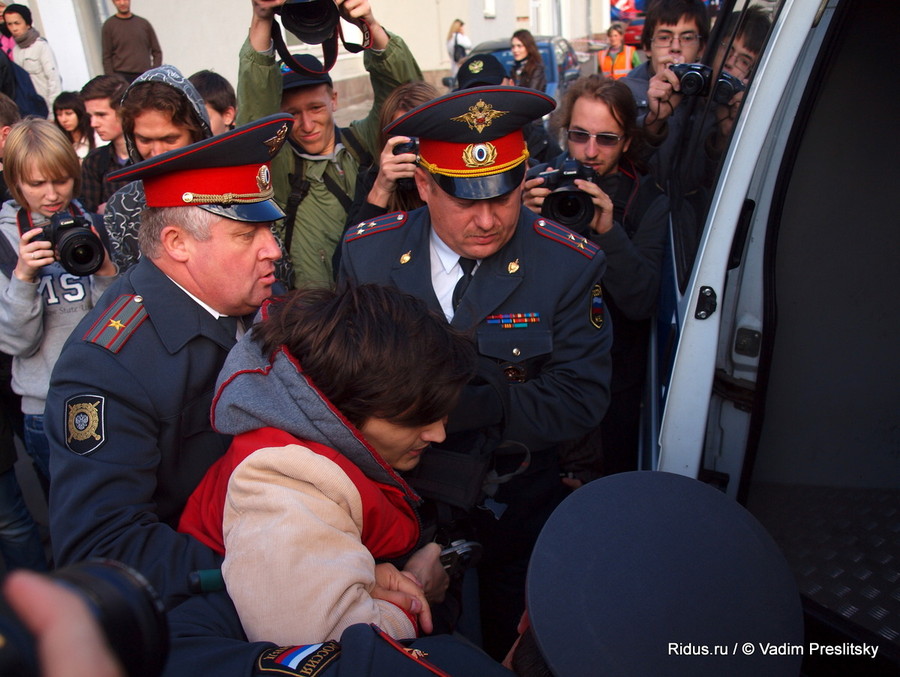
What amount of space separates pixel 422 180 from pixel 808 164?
1.22 metres

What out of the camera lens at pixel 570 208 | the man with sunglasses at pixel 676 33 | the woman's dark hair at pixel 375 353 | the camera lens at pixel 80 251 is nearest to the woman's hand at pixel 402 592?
the woman's dark hair at pixel 375 353

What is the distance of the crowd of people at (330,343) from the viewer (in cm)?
116

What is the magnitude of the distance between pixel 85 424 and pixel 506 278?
111cm

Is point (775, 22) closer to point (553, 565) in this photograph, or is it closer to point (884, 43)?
point (884, 43)

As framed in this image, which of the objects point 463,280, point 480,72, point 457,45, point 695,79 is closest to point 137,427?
point 463,280

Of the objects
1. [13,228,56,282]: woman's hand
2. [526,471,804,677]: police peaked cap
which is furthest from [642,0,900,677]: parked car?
[13,228,56,282]: woman's hand

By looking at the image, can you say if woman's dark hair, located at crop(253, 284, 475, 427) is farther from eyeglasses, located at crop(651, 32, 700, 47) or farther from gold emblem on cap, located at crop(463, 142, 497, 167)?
eyeglasses, located at crop(651, 32, 700, 47)

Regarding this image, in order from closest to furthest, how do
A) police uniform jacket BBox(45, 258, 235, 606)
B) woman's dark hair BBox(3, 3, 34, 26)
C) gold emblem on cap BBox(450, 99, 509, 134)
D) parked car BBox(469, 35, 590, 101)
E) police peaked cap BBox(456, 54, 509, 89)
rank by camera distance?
1. police uniform jacket BBox(45, 258, 235, 606)
2. gold emblem on cap BBox(450, 99, 509, 134)
3. police peaked cap BBox(456, 54, 509, 89)
4. woman's dark hair BBox(3, 3, 34, 26)
5. parked car BBox(469, 35, 590, 101)

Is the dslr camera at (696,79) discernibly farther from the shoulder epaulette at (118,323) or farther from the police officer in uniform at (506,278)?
the shoulder epaulette at (118,323)

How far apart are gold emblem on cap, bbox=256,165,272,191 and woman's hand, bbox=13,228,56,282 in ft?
3.24

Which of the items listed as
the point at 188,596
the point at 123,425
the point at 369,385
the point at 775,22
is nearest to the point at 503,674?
the point at 369,385

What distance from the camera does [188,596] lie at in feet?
4.39

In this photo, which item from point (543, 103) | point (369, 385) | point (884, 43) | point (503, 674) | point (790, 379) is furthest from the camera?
point (790, 379)

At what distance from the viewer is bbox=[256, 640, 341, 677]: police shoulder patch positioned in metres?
0.93
